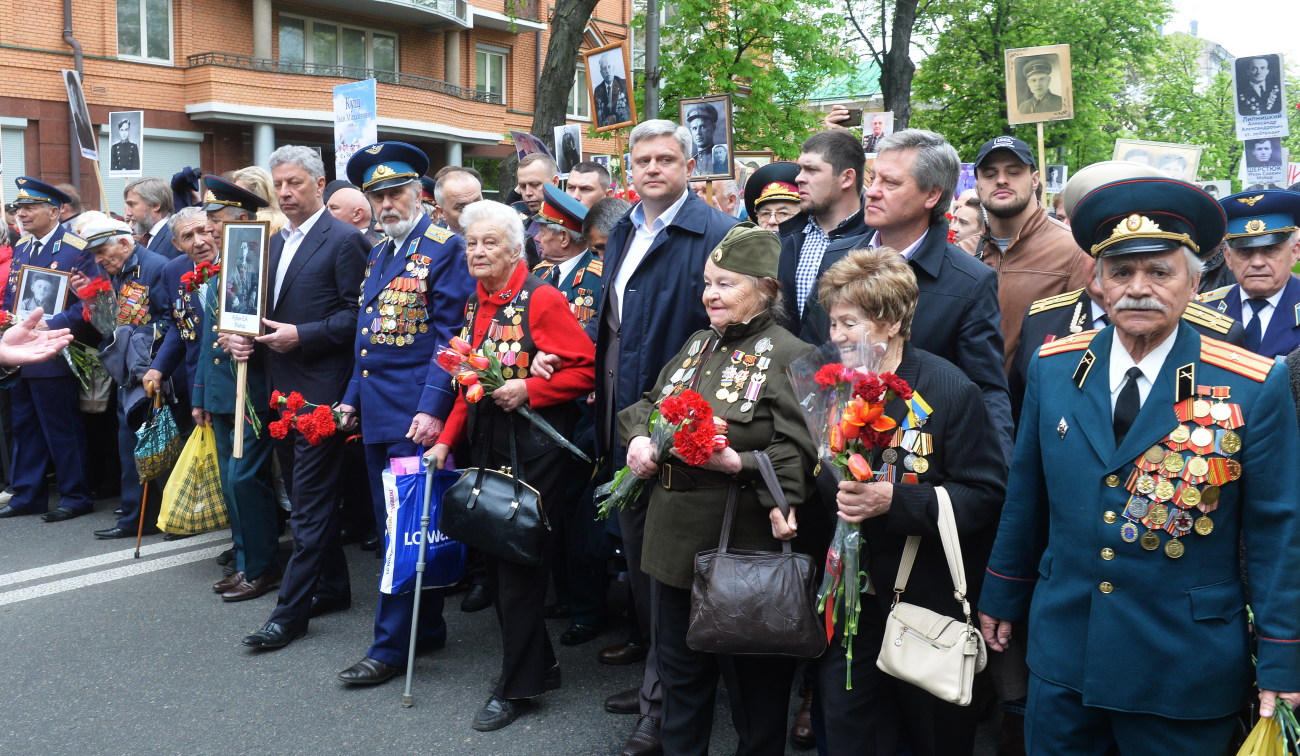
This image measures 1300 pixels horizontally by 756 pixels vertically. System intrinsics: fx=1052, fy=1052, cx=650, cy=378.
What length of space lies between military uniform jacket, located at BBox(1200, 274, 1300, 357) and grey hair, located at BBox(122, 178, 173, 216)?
7676 millimetres

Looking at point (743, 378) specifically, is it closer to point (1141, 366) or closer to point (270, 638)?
point (1141, 366)

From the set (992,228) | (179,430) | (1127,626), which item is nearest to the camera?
(1127,626)

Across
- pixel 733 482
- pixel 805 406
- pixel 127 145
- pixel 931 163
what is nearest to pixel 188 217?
pixel 733 482

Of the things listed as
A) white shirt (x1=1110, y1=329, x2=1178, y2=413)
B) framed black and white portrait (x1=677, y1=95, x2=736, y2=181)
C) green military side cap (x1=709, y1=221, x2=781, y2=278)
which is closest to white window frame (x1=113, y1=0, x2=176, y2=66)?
framed black and white portrait (x1=677, y1=95, x2=736, y2=181)

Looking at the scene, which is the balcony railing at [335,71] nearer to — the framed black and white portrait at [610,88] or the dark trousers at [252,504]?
the framed black and white portrait at [610,88]

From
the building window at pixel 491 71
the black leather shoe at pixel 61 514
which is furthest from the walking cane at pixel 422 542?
the building window at pixel 491 71

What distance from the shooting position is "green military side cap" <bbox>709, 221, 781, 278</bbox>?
11.9 ft

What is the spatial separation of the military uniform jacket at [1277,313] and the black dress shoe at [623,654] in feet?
10.0

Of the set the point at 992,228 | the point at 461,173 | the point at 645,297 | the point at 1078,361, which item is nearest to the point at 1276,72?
the point at 992,228

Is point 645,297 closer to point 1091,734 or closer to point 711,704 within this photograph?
point 711,704

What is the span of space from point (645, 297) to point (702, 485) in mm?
1198

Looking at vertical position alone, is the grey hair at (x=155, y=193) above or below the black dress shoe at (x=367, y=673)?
above

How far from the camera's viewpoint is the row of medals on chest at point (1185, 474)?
8.21ft

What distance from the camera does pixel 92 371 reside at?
8023 mm
